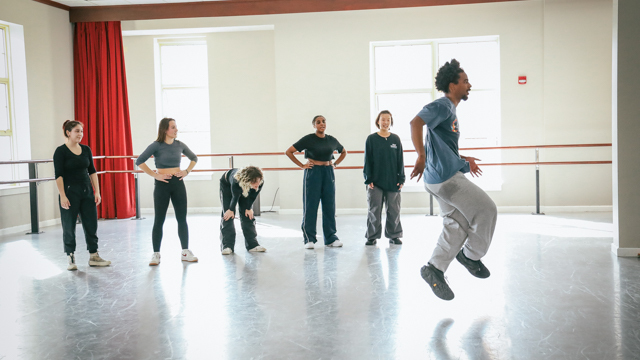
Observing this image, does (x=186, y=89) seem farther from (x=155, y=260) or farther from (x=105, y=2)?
(x=155, y=260)

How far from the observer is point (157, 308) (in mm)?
2760

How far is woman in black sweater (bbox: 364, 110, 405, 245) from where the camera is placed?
4406 mm

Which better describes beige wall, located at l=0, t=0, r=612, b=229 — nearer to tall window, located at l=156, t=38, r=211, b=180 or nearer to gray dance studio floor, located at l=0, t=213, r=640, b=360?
tall window, located at l=156, t=38, r=211, b=180

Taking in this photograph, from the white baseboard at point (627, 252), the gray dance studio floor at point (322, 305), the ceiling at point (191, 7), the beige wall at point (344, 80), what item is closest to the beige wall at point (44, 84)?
the beige wall at point (344, 80)

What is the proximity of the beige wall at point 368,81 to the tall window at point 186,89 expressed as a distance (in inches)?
8.4

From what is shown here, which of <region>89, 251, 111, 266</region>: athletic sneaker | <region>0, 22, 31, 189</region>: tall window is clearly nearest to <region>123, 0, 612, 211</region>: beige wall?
<region>0, 22, 31, 189</region>: tall window

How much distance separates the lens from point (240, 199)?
4.16 m

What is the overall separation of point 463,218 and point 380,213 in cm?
193

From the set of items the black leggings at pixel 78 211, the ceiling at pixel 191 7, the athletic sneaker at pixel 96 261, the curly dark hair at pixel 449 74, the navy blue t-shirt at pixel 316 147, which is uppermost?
the ceiling at pixel 191 7

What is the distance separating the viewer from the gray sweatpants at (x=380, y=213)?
14.6 ft

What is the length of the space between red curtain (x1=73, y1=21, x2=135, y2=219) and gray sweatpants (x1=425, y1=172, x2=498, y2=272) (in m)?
5.44

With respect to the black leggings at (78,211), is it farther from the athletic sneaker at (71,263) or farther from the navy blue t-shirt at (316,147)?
the navy blue t-shirt at (316,147)

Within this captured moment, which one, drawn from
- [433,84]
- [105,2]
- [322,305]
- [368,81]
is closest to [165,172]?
[322,305]

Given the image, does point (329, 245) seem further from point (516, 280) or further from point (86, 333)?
point (86, 333)
